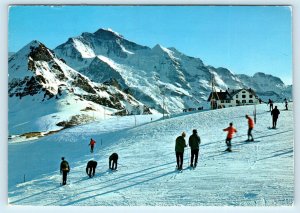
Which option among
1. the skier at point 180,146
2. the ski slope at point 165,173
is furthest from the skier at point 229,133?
the skier at point 180,146

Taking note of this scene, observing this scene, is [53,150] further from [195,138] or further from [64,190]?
[195,138]

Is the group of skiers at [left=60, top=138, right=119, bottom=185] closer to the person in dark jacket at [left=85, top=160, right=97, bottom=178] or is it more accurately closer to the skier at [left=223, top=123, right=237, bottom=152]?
the person in dark jacket at [left=85, top=160, right=97, bottom=178]

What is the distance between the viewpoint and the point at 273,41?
17922 millimetres

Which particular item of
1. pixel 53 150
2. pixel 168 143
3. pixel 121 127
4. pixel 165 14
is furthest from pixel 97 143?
pixel 165 14

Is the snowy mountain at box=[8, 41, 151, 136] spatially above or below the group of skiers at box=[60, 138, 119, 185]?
above

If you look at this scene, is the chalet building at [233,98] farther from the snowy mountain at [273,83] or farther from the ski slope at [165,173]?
the ski slope at [165,173]

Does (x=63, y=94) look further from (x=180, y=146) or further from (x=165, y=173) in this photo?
(x=180, y=146)

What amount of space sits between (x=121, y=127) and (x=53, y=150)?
6576 mm

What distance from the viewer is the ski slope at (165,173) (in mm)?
14047

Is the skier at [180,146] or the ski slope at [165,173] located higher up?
the skier at [180,146]

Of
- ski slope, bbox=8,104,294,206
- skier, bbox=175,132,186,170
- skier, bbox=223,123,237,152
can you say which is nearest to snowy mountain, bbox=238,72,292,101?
ski slope, bbox=8,104,294,206

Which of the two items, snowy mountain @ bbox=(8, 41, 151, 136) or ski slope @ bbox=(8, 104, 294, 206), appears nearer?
ski slope @ bbox=(8, 104, 294, 206)

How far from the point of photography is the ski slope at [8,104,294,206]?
14047 mm

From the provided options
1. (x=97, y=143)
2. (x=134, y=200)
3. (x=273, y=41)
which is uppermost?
(x=273, y=41)
